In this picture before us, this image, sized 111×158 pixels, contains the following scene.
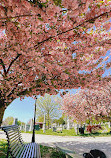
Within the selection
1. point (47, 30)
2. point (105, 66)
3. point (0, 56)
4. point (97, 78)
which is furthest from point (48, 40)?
point (105, 66)

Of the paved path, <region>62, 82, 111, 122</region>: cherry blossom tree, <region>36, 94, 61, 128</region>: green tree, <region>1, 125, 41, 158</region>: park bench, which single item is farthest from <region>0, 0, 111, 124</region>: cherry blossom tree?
<region>36, 94, 61, 128</region>: green tree

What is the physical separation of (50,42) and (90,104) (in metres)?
14.0

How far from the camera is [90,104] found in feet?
55.0

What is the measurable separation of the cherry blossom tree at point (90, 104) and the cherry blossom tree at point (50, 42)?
9722 millimetres

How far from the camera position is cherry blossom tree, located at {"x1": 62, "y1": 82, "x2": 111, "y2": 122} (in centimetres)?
1536

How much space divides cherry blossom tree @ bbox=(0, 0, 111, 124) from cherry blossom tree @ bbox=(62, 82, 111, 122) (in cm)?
972

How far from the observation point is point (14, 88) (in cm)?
626

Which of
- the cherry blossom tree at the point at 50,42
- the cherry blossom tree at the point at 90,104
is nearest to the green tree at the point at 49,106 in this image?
the cherry blossom tree at the point at 90,104

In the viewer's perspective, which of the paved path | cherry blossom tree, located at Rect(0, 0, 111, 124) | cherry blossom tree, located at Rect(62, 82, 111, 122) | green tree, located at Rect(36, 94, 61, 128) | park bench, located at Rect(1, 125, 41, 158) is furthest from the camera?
green tree, located at Rect(36, 94, 61, 128)

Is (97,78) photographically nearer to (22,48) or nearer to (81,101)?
(22,48)

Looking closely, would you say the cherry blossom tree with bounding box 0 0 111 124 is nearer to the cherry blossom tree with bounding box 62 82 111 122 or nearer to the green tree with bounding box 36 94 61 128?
the cherry blossom tree with bounding box 62 82 111 122

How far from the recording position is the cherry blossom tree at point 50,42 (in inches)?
110

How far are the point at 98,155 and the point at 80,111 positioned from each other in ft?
42.1

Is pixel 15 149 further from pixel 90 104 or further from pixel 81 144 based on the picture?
pixel 90 104
